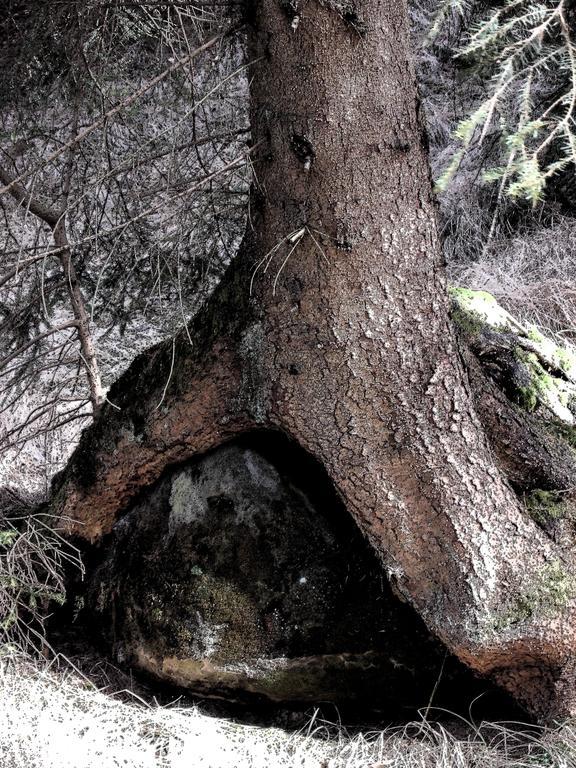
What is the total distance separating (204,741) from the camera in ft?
8.08

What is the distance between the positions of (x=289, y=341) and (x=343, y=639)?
118 cm

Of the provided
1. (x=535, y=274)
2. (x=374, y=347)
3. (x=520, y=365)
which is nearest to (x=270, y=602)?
(x=374, y=347)

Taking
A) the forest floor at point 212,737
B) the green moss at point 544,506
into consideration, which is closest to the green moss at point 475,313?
the green moss at point 544,506

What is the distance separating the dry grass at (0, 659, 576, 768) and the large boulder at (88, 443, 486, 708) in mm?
175

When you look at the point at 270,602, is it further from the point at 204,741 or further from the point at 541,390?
the point at 541,390

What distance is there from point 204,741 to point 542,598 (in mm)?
1208

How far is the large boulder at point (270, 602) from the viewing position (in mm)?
2785

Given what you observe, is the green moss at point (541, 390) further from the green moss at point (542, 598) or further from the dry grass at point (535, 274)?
the dry grass at point (535, 274)

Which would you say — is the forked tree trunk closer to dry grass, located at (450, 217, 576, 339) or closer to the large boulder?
the large boulder

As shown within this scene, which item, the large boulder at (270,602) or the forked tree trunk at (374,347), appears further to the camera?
the large boulder at (270,602)

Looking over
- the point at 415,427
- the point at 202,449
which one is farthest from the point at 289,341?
the point at 202,449

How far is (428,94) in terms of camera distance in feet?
19.6

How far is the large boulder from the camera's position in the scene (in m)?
2.79

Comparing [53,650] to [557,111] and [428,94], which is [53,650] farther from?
[428,94]
